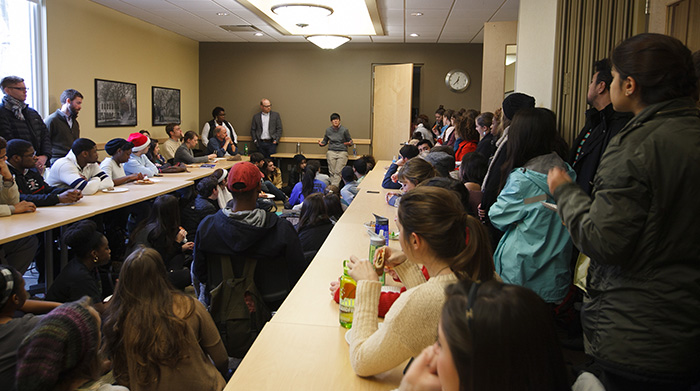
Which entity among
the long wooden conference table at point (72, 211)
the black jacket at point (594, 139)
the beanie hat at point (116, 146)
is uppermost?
the black jacket at point (594, 139)

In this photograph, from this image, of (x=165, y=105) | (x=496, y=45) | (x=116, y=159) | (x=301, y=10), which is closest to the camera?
(x=116, y=159)

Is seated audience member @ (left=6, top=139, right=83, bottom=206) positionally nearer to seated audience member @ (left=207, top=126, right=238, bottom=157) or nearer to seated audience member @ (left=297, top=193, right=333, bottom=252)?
seated audience member @ (left=297, top=193, right=333, bottom=252)

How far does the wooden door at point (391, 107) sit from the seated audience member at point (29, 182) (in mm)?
7273

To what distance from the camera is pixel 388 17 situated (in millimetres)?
8539

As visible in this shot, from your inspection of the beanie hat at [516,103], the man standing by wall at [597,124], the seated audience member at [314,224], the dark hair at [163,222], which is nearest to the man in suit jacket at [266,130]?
the dark hair at [163,222]

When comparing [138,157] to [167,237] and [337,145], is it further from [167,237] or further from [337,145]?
[337,145]

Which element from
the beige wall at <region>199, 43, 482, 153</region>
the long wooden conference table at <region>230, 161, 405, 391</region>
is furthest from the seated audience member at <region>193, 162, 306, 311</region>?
the beige wall at <region>199, 43, 482, 153</region>

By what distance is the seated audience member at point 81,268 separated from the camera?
3.20 metres

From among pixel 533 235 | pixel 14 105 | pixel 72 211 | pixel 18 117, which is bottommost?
pixel 72 211

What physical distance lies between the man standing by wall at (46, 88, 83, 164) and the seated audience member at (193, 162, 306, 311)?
4.83 m

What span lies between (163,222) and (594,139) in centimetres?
307

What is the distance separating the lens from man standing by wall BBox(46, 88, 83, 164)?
21.7 feet

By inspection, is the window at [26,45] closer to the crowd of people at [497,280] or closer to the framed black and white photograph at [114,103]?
the framed black and white photograph at [114,103]

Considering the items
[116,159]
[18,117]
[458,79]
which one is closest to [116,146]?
[116,159]
